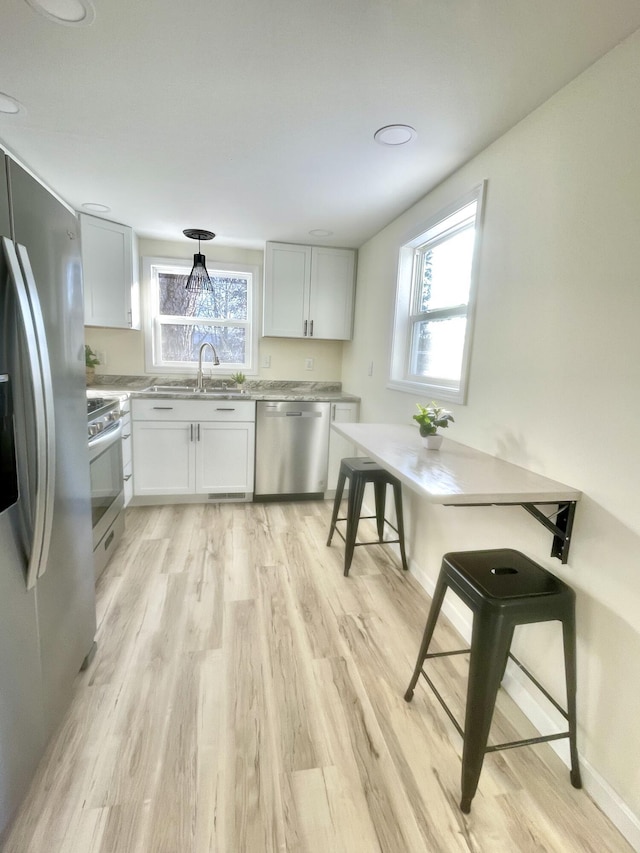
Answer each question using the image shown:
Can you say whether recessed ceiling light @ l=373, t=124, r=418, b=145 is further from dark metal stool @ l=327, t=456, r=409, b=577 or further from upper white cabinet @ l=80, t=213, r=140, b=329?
upper white cabinet @ l=80, t=213, r=140, b=329

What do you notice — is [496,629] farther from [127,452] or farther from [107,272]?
[107,272]

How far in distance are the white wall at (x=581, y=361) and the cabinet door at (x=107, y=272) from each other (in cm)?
265

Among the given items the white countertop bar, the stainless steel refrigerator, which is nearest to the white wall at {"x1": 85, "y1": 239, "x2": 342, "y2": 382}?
the white countertop bar

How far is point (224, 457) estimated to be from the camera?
3.29 m

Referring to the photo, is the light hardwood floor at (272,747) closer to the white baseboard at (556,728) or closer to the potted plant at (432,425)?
the white baseboard at (556,728)

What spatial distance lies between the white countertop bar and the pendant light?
2.07 m

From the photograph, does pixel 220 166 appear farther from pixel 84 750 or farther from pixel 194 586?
pixel 84 750

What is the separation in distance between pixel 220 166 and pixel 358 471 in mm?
1796

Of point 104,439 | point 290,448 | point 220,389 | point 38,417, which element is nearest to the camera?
point 38,417

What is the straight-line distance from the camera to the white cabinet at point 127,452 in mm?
2871

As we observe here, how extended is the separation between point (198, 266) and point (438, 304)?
1.96 m

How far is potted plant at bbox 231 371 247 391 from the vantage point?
11.9 ft

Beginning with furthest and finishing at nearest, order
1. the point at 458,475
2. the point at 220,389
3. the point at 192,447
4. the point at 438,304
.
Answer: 1. the point at 220,389
2. the point at 192,447
3. the point at 438,304
4. the point at 458,475

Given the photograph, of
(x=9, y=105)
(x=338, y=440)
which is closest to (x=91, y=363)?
(x=9, y=105)
